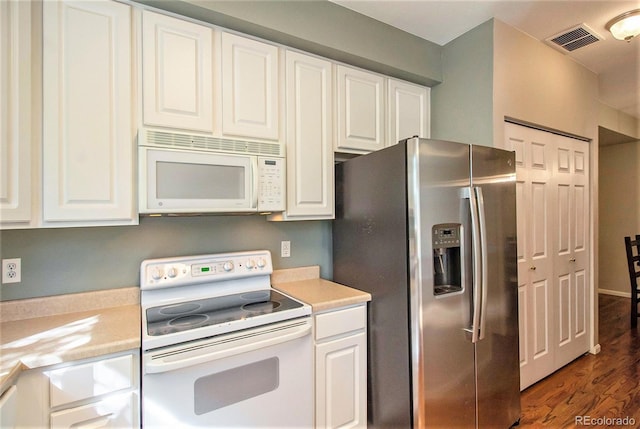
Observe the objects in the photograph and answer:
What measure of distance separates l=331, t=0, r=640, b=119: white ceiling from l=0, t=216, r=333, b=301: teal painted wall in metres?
1.62

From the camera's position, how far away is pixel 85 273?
5.29 ft

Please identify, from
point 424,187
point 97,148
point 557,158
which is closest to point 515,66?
point 557,158

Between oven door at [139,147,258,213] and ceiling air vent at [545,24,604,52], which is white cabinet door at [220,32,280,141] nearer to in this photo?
oven door at [139,147,258,213]

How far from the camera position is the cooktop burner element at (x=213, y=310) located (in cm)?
137

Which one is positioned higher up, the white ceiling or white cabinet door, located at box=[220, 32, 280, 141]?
the white ceiling

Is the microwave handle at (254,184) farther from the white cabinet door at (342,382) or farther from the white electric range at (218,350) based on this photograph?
the white cabinet door at (342,382)

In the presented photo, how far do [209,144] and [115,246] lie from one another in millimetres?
769

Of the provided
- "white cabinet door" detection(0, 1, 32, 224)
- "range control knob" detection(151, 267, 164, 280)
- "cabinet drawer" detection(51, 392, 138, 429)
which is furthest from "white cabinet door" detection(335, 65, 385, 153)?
"cabinet drawer" detection(51, 392, 138, 429)

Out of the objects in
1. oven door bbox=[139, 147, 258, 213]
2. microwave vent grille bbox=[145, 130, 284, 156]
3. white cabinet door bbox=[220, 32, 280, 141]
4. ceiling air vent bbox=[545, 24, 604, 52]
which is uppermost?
ceiling air vent bbox=[545, 24, 604, 52]

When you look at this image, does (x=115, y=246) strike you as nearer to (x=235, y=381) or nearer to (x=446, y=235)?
(x=235, y=381)

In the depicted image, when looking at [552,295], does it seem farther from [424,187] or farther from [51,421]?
[51,421]

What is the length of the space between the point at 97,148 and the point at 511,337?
2489 mm

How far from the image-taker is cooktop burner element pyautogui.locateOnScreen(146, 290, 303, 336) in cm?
137

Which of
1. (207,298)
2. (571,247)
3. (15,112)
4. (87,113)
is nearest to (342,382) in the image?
(207,298)
